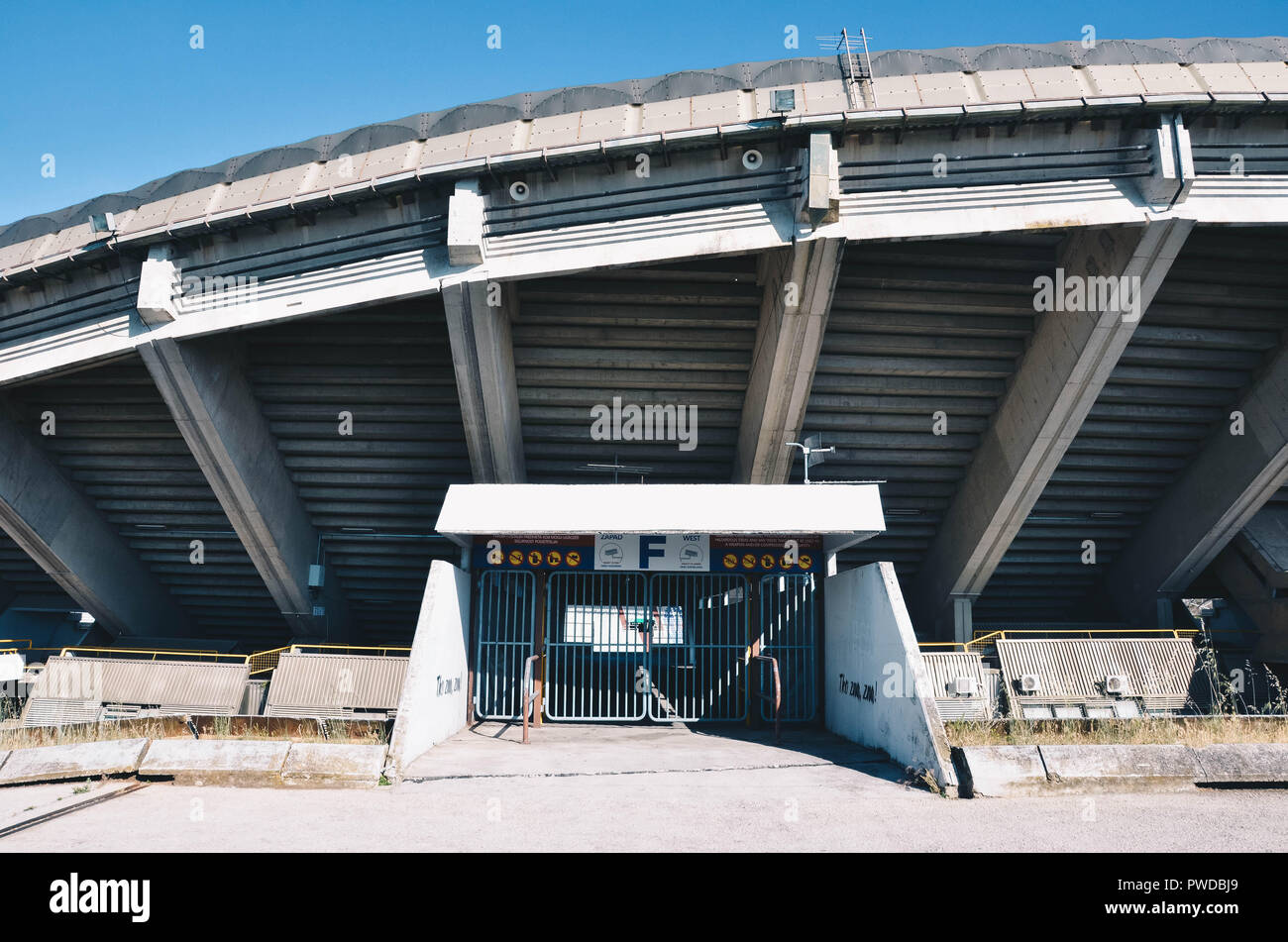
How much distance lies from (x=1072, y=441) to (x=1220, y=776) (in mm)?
7997

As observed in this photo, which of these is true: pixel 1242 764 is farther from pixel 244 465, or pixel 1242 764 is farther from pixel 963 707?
pixel 244 465

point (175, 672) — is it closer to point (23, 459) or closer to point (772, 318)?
point (23, 459)

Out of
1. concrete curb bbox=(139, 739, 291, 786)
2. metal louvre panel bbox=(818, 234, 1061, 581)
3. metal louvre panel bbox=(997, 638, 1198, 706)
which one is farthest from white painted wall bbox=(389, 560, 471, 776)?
metal louvre panel bbox=(997, 638, 1198, 706)

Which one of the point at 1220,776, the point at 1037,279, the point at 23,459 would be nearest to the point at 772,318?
the point at 1037,279

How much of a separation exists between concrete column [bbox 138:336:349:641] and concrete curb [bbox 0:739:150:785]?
6.23 meters

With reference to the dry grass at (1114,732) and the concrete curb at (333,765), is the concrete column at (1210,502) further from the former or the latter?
the concrete curb at (333,765)

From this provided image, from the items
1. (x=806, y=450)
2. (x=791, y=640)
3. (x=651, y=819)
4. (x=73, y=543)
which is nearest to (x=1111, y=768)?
(x=651, y=819)

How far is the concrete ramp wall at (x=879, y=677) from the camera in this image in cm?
785

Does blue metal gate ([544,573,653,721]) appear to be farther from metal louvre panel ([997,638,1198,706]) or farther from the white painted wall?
metal louvre panel ([997,638,1198,706])

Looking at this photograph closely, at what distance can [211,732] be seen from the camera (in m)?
9.04

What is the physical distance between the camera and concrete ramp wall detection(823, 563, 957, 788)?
7.85 metres

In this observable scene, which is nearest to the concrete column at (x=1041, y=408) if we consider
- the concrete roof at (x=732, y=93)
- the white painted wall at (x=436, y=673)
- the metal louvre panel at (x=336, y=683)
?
the concrete roof at (x=732, y=93)

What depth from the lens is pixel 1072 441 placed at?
13992 millimetres

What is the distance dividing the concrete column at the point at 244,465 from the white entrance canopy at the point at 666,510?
4443mm
